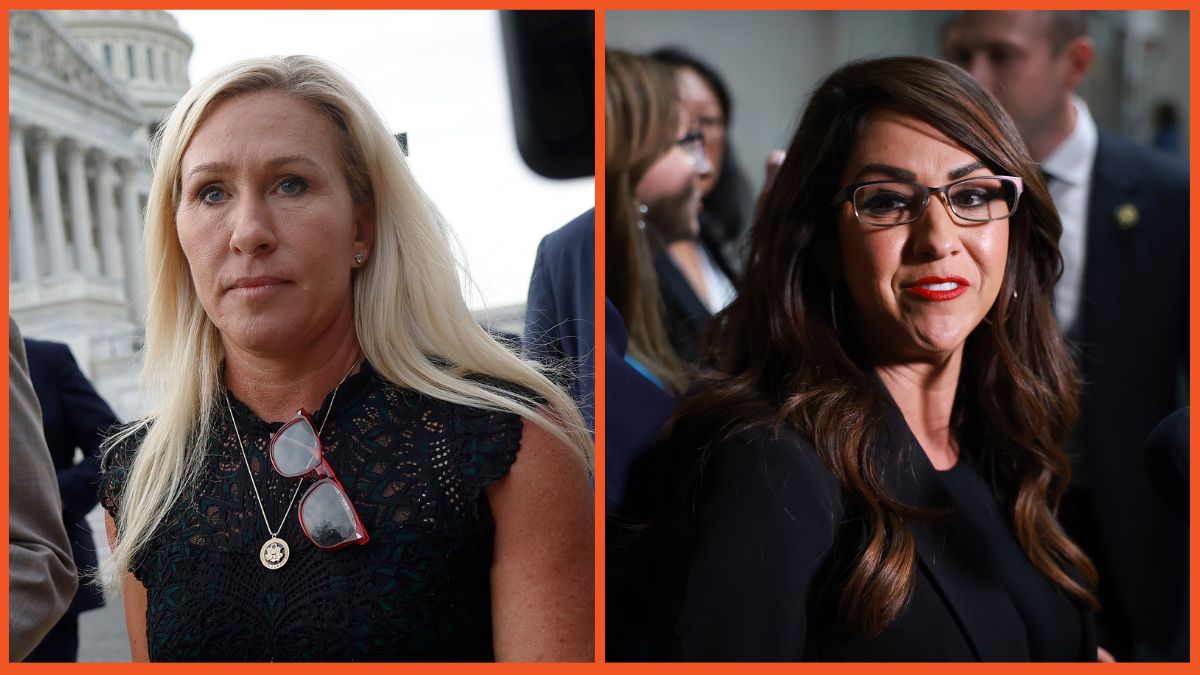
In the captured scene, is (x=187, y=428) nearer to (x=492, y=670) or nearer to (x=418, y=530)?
(x=418, y=530)

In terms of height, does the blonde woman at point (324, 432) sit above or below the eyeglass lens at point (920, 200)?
below

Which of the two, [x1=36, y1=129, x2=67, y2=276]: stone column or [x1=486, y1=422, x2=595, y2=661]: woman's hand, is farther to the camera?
[x1=36, y1=129, x2=67, y2=276]: stone column

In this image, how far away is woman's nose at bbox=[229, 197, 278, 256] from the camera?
78.3 inches

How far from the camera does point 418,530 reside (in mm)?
1923

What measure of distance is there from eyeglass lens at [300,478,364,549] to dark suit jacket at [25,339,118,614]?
1.75 ft

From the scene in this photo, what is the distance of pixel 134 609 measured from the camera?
7.03ft

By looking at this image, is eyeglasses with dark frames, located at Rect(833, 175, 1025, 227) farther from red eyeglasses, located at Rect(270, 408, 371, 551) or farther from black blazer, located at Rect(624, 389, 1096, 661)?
red eyeglasses, located at Rect(270, 408, 371, 551)

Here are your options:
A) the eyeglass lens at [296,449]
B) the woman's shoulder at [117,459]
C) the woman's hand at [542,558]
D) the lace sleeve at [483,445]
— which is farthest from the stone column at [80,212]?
the woman's hand at [542,558]

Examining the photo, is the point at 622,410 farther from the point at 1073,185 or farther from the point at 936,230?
the point at 1073,185

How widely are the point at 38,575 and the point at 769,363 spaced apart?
5.32 ft

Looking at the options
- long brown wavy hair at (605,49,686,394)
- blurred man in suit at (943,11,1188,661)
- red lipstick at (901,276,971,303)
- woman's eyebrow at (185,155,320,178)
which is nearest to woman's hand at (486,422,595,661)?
long brown wavy hair at (605,49,686,394)

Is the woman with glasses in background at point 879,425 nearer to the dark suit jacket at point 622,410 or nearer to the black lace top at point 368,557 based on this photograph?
the dark suit jacket at point 622,410

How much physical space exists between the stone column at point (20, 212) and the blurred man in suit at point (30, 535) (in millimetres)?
134

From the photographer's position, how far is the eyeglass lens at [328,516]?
195cm
